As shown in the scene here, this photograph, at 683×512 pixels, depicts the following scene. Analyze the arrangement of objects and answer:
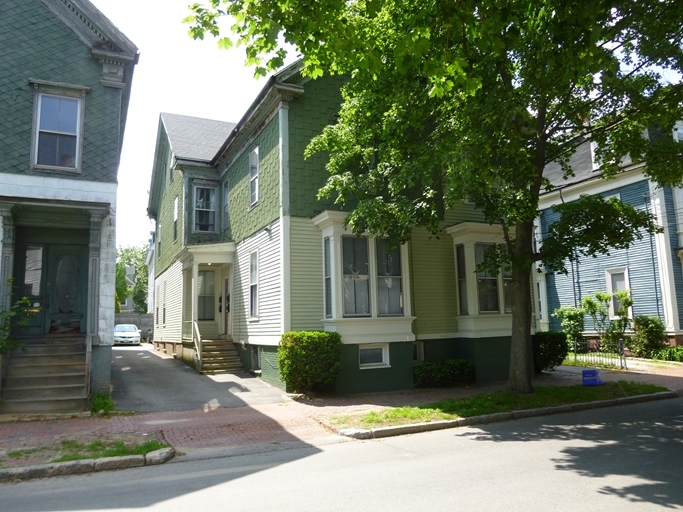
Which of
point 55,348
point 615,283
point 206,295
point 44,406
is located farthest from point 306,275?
point 615,283

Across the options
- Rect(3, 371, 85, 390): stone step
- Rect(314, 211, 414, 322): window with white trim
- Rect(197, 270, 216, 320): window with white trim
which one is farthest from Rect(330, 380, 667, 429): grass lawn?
Rect(197, 270, 216, 320): window with white trim

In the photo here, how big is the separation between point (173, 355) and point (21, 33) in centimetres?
1418

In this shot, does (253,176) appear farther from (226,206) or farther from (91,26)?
(91,26)

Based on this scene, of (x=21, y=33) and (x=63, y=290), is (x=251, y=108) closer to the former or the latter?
(x=21, y=33)

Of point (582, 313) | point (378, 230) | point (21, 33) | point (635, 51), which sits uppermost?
point (21, 33)

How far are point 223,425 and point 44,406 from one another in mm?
3977

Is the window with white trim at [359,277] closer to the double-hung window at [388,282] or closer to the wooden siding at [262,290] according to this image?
the double-hung window at [388,282]

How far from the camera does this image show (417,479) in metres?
6.66

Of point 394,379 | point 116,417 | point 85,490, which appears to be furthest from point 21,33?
point 394,379

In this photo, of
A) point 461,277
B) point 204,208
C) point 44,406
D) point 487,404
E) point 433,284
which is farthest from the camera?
point 204,208

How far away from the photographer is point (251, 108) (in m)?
16.1

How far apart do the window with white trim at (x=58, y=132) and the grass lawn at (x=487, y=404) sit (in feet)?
29.8

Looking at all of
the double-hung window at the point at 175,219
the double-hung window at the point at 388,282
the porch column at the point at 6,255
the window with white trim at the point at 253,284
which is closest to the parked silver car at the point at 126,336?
the double-hung window at the point at 175,219

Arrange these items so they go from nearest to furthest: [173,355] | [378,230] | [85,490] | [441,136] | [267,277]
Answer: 1. [85,490]
2. [441,136]
3. [378,230]
4. [267,277]
5. [173,355]
